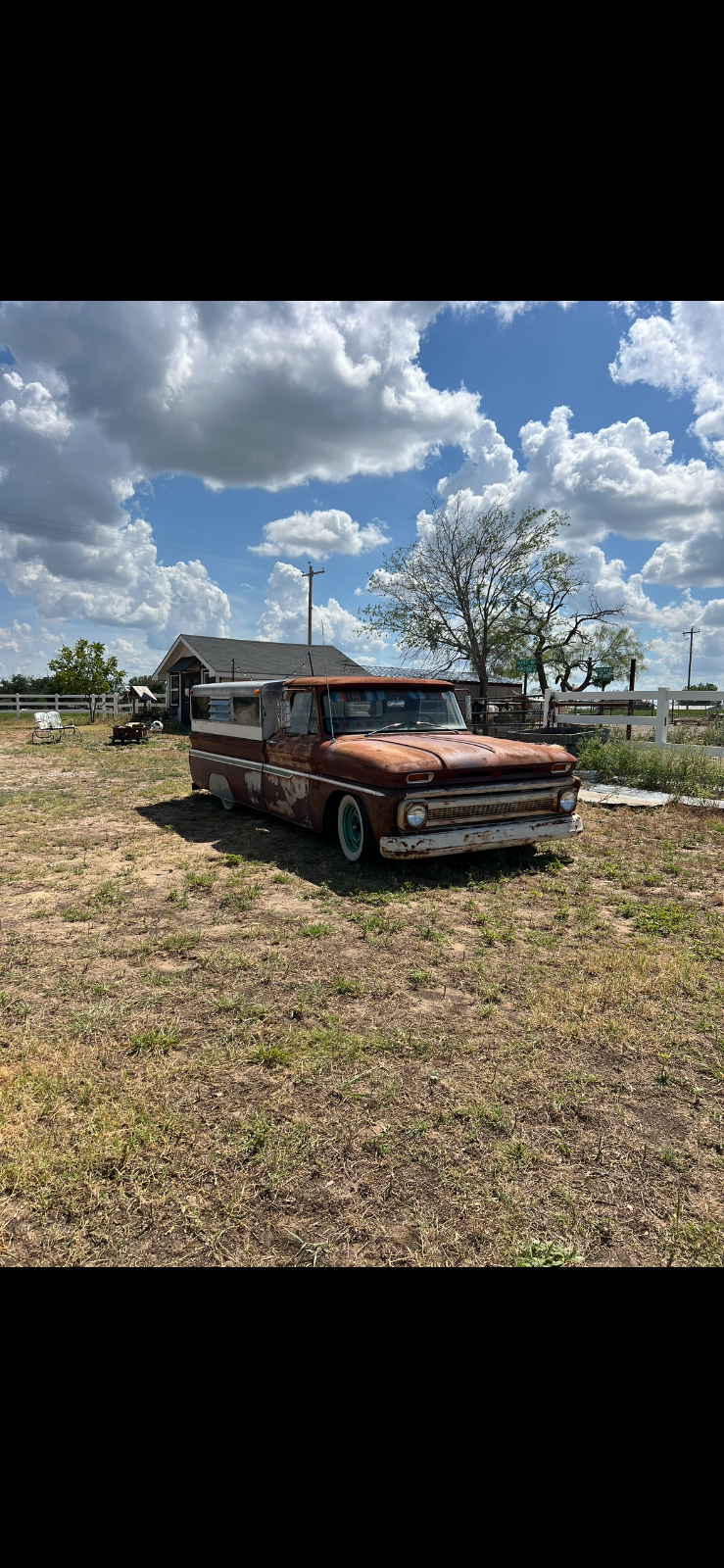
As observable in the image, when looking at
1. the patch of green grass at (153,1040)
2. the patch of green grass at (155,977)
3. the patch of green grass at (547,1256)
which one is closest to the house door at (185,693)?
the patch of green grass at (155,977)

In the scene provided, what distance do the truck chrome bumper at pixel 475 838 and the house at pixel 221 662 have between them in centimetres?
2183

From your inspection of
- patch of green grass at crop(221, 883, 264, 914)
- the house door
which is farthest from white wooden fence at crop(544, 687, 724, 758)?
the house door

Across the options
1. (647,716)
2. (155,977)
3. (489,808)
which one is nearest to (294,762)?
(489,808)

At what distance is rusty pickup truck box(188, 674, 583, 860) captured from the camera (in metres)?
4.89

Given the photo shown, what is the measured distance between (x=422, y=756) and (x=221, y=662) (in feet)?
80.6

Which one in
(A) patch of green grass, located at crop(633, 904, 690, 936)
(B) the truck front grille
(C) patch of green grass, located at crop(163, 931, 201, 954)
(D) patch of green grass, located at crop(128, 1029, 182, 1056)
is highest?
(B) the truck front grille

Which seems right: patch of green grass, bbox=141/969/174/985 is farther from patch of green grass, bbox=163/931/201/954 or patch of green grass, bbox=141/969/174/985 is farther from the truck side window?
the truck side window

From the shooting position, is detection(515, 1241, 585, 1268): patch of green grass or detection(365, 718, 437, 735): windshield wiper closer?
detection(515, 1241, 585, 1268): patch of green grass

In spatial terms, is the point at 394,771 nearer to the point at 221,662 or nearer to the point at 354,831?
the point at 354,831

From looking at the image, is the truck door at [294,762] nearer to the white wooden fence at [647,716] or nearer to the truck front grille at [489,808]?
the truck front grille at [489,808]
